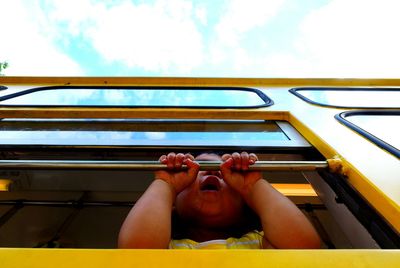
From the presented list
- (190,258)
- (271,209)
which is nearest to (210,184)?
(271,209)

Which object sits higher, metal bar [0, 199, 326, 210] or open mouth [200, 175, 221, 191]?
metal bar [0, 199, 326, 210]

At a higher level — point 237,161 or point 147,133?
point 147,133

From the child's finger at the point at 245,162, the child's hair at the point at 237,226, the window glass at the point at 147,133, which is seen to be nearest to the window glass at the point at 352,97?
the window glass at the point at 147,133

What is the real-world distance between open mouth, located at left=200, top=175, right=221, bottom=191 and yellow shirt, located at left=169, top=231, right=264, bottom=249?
0.20m

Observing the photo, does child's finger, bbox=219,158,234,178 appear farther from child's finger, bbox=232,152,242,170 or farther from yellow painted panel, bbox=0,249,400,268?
yellow painted panel, bbox=0,249,400,268

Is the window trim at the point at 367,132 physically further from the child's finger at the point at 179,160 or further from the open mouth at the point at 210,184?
the child's finger at the point at 179,160

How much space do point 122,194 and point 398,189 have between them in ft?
5.36

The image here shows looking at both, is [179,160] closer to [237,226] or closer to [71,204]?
[237,226]

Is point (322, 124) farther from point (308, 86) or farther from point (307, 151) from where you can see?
point (308, 86)

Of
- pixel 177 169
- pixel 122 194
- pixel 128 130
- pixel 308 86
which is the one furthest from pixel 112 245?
pixel 308 86

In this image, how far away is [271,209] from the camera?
0.92 m

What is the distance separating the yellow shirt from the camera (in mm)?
1029

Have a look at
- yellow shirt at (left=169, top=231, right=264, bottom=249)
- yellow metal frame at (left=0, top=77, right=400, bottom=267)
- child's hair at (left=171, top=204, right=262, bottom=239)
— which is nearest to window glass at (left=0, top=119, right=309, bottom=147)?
yellow metal frame at (left=0, top=77, right=400, bottom=267)

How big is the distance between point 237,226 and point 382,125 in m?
0.87
